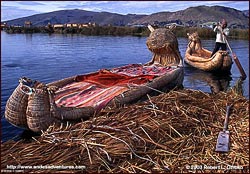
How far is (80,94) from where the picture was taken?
22.4 feet

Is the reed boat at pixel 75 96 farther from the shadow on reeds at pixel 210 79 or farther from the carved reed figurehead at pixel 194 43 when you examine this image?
the carved reed figurehead at pixel 194 43

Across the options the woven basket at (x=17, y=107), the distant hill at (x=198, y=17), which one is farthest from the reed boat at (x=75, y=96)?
the distant hill at (x=198, y=17)

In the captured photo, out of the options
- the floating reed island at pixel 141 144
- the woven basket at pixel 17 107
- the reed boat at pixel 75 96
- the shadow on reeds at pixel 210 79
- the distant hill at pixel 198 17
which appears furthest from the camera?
the distant hill at pixel 198 17

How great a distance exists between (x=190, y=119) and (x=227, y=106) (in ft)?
3.44

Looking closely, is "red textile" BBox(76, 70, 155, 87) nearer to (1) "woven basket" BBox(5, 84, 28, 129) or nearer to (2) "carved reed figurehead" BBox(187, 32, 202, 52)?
(1) "woven basket" BBox(5, 84, 28, 129)

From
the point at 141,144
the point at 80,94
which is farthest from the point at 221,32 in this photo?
the point at 141,144

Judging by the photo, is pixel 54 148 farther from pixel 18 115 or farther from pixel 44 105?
pixel 18 115

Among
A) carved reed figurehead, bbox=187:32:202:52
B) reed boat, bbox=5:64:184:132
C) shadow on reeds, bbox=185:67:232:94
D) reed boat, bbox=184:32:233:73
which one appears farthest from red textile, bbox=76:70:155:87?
carved reed figurehead, bbox=187:32:202:52

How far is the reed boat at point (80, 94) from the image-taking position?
210 inches

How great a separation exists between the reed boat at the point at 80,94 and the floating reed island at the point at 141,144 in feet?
1.14

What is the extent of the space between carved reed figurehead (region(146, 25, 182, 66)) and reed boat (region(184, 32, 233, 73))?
295cm

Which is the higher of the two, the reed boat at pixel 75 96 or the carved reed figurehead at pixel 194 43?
the carved reed figurehead at pixel 194 43

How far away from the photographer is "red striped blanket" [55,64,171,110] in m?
6.31

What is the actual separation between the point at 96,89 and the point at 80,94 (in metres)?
0.46
